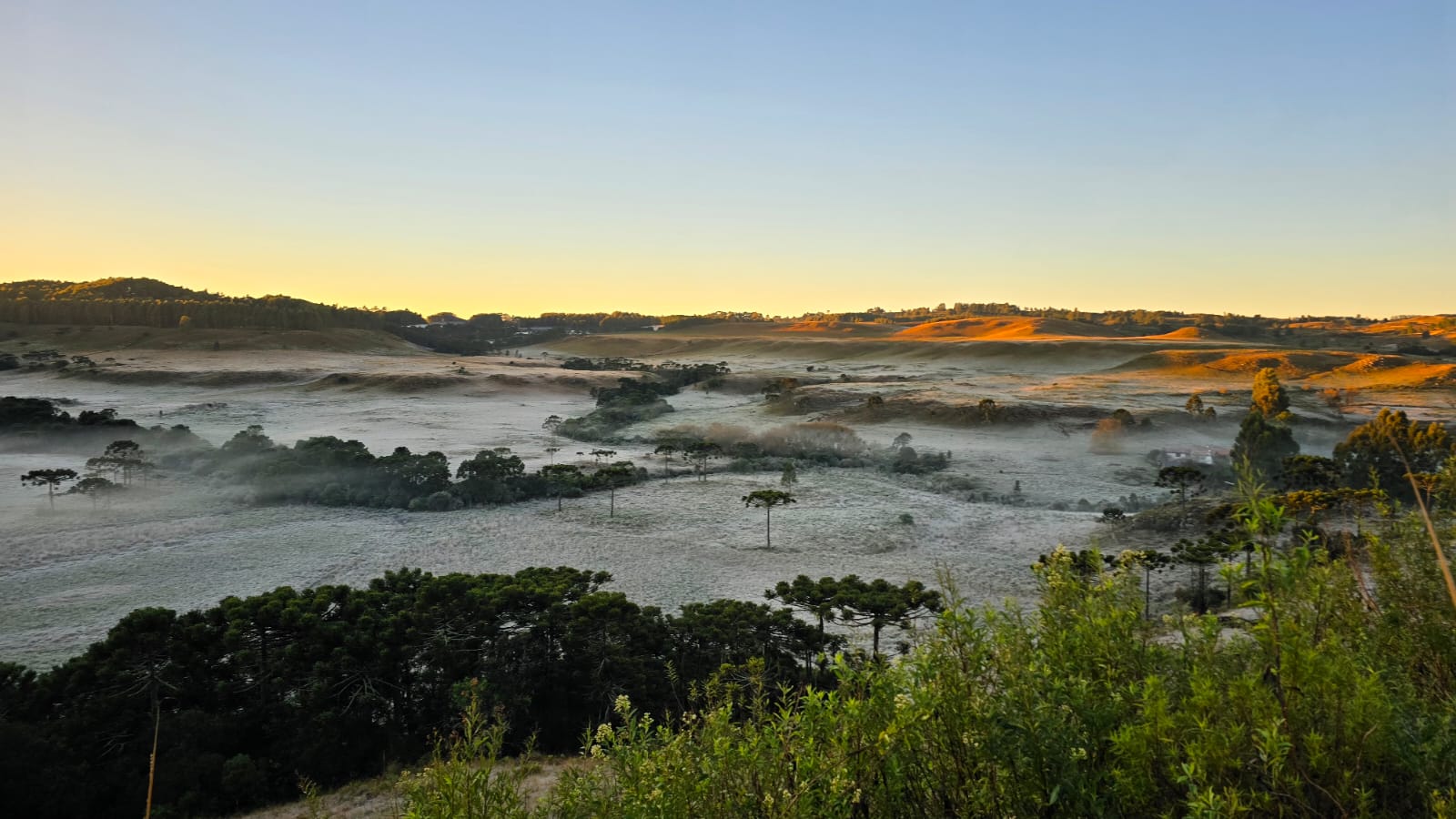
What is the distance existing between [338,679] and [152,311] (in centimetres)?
15626

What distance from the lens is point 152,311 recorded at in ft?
446

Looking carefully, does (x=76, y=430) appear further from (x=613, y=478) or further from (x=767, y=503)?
(x=767, y=503)

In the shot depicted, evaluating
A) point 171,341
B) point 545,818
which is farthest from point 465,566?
point 171,341

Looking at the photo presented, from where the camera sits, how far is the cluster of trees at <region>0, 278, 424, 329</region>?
128750 mm

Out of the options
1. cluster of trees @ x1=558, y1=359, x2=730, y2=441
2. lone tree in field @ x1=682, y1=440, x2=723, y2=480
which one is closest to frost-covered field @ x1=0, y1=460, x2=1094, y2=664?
lone tree in field @ x1=682, y1=440, x2=723, y2=480

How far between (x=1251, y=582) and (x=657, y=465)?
47046 millimetres

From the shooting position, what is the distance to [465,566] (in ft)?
97.7

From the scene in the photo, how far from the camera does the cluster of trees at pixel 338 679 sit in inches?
524

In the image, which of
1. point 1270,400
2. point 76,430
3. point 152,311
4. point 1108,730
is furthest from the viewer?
point 152,311

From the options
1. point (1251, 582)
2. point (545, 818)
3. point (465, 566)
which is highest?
point (1251, 582)

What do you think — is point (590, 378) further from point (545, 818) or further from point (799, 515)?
point (545, 818)

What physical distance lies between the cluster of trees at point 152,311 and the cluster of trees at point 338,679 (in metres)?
143

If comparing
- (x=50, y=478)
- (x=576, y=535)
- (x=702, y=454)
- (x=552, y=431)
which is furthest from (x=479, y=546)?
(x=552, y=431)

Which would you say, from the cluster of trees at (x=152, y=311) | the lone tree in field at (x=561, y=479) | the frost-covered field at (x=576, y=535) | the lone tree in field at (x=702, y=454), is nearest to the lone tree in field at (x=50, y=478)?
the frost-covered field at (x=576, y=535)
